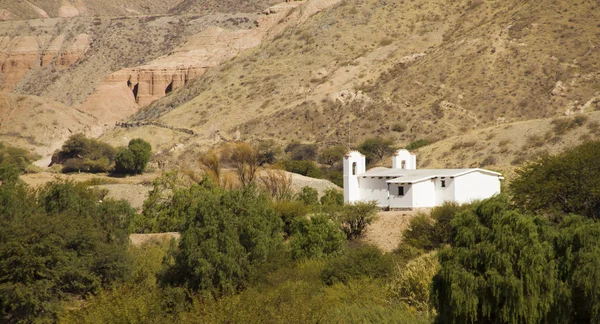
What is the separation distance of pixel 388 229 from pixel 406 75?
153ft

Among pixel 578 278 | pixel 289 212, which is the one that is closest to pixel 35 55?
pixel 289 212

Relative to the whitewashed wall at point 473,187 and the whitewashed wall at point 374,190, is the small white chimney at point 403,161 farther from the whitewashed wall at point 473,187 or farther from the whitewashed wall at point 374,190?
the whitewashed wall at point 473,187

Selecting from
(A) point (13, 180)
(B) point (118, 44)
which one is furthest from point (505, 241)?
(B) point (118, 44)

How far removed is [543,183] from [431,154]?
30343mm

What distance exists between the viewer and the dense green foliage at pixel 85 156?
8281cm

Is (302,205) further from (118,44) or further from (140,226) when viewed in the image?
(118,44)

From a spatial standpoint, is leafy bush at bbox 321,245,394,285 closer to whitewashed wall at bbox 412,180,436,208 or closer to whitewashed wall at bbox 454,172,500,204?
whitewashed wall at bbox 412,180,436,208

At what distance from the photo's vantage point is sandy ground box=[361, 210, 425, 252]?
42.1 meters

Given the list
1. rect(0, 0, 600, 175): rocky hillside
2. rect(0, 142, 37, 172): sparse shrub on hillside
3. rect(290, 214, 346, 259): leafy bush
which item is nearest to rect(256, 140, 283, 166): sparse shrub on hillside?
rect(0, 0, 600, 175): rocky hillside

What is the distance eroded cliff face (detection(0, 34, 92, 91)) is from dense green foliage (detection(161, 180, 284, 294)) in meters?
106

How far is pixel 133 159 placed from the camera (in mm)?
78688

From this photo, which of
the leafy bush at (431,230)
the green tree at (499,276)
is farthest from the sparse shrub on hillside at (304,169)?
the green tree at (499,276)

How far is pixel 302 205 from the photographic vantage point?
156 ft

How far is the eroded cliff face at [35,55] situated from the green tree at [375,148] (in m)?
73.4
